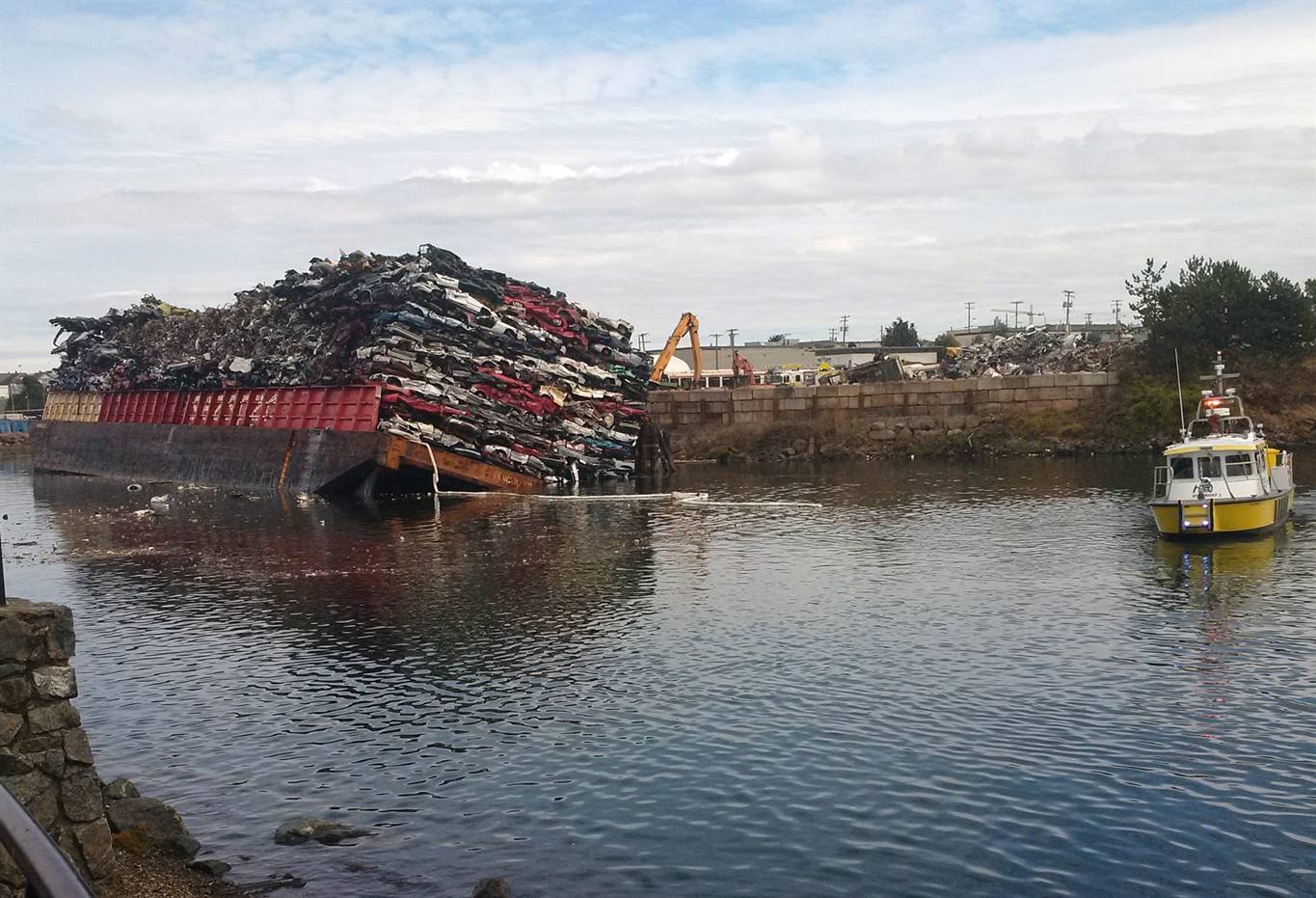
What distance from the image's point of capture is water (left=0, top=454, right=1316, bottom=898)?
1202 centimetres

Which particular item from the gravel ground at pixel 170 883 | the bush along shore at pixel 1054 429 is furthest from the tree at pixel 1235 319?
the gravel ground at pixel 170 883

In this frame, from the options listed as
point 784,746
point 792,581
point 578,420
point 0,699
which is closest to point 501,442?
point 578,420

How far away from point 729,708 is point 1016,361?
6596cm

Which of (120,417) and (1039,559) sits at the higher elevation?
(120,417)

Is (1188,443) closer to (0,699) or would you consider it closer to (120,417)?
(0,699)

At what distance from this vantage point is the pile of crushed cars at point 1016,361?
70562 millimetres

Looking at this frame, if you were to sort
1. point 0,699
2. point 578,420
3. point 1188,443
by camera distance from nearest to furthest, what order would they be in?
point 0,699 → point 1188,443 → point 578,420

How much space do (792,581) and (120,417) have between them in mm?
50947

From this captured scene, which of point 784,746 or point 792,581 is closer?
point 784,746

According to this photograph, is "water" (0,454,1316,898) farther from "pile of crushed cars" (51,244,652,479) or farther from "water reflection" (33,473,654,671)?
"pile of crushed cars" (51,244,652,479)

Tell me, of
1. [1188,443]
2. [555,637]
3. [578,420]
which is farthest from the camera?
[578,420]

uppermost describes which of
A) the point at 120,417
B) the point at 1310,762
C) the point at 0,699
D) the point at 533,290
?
the point at 533,290

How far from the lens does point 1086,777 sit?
13766 mm

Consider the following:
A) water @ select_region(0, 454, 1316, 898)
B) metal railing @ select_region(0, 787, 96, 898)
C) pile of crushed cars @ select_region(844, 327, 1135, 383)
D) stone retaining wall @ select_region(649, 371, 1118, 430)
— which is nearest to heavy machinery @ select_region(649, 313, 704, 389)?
stone retaining wall @ select_region(649, 371, 1118, 430)
